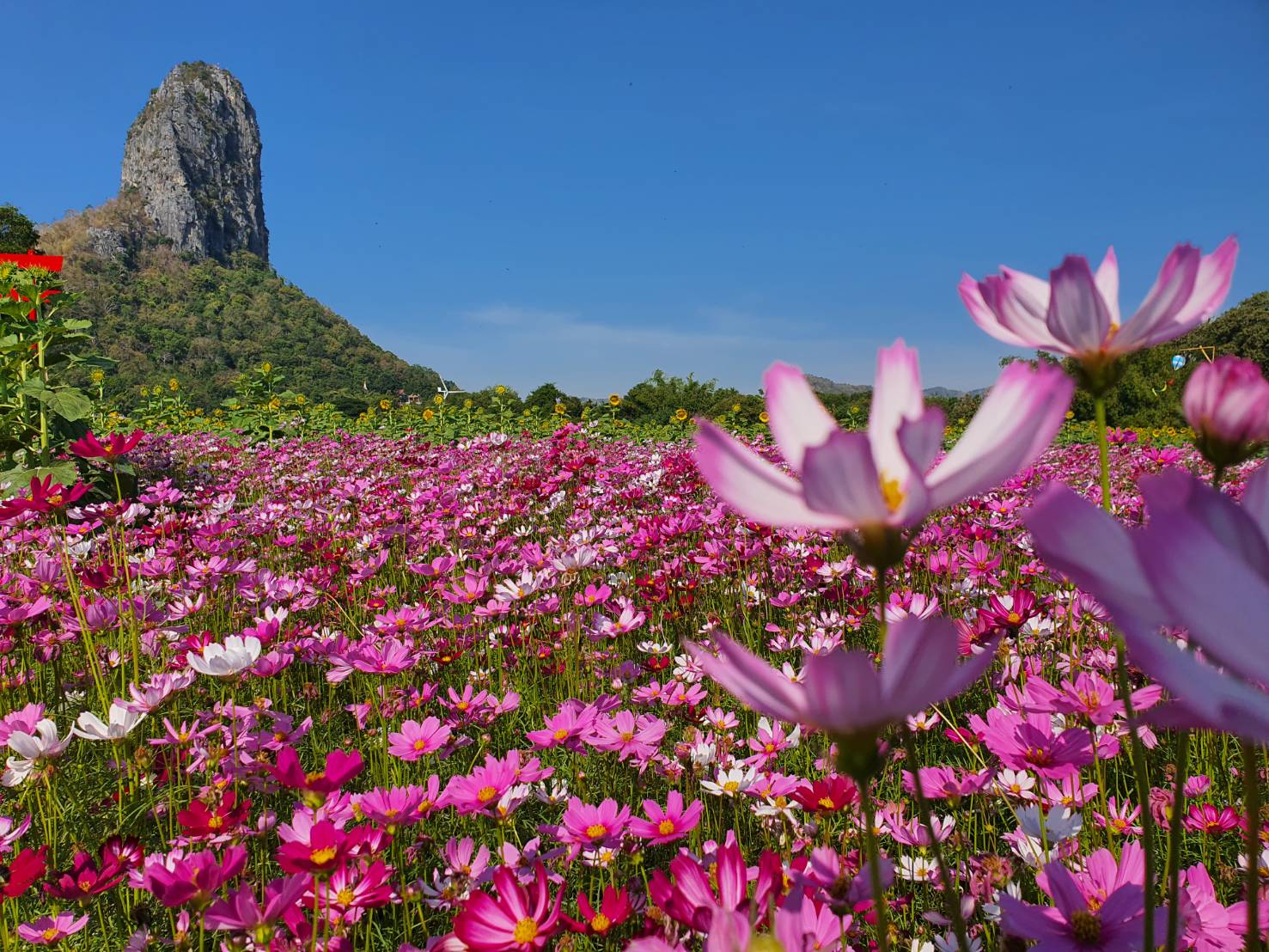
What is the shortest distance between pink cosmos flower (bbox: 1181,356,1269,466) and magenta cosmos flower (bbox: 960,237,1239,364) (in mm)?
38

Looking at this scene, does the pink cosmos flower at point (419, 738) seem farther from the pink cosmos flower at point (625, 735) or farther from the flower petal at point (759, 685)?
the flower petal at point (759, 685)

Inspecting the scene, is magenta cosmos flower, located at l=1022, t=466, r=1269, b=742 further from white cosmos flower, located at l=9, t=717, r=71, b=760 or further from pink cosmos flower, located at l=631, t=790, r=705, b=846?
white cosmos flower, located at l=9, t=717, r=71, b=760

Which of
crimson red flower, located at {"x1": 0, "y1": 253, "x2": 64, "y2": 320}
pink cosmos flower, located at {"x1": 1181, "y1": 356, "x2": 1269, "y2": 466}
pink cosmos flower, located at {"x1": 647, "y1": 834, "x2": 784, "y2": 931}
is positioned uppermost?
crimson red flower, located at {"x1": 0, "y1": 253, "x2": 64, "y2": 320}

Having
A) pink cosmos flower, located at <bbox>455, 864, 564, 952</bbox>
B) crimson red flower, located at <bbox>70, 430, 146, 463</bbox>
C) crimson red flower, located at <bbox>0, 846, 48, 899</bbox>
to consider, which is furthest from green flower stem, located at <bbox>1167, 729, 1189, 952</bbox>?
crimson red flower, located at <bbox>70, 430, 146, 463</bbox>

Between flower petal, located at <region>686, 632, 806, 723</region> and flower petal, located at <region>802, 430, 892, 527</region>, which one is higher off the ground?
flower petal, located at <region>802, 430, 892, 527</region>

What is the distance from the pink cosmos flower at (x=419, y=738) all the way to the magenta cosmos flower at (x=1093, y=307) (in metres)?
1.12

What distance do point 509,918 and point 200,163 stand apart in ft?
331

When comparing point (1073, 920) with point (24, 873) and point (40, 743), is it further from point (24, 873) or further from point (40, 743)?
point (40, 743)

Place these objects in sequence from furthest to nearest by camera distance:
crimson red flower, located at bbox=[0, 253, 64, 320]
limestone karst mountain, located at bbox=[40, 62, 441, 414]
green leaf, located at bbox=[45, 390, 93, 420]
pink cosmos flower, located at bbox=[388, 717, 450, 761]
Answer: limestone karst mountain, located at bbox=[40, 62, 441, 414] < crimson red flower, located at bbox=[0, 253, 64, 320] < green leaf, located at bbox=[45, 390, 93, 420] < pink cosmos flower, located at bbox=[388, 717, 450, 761]

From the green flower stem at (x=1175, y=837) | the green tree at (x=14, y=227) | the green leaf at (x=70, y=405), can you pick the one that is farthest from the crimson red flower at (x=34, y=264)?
the green tree at (x=14, y=227)

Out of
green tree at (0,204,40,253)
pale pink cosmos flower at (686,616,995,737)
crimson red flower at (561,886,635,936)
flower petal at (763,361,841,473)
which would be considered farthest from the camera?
green tree at (0,204,40,253)

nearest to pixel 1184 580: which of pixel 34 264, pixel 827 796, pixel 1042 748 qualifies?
pixel 1042 748

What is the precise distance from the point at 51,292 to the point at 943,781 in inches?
195

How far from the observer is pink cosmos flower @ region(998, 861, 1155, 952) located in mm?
541
